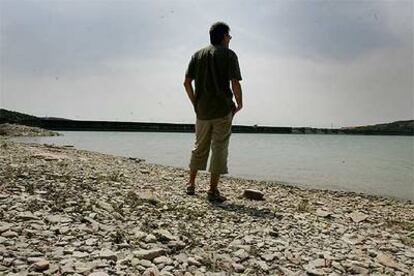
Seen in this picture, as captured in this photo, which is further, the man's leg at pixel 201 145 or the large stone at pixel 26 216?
the man's leg at pixel 201 145

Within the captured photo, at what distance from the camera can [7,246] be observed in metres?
3.66

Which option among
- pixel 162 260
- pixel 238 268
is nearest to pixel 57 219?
pixel 162 260

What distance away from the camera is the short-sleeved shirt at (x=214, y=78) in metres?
6.40

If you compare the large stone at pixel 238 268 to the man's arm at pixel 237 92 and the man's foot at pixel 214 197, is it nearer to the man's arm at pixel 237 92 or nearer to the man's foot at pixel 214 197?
the man's foot at pixel 214 197

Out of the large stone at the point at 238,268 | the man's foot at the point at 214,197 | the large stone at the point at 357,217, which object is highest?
the man's foot at the point at 214,197

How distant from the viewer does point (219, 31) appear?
6.49 meters

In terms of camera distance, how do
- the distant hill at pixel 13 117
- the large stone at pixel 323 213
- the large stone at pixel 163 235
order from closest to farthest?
the large stone at pixel 163 235 < the large stone at pixel 323 213 < the distant hill at pixel 13 117

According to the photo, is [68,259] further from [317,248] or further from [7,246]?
[317,248]

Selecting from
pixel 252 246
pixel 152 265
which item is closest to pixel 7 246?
pixel 152 265

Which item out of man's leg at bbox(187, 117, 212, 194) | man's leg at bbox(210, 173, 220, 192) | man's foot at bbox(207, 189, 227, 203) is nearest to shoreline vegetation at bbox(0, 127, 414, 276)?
man's foot at bbox(207, 189, 227, 203)

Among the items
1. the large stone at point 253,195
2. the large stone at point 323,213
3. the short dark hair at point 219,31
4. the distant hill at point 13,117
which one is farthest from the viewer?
the distant hill at point 13,117

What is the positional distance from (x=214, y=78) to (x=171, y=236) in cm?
293

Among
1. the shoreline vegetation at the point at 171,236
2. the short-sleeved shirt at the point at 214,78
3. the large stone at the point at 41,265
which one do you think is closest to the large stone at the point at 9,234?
the shoreline vegetation at the point at 171,236

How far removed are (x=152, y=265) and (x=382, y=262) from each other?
8.33 feet
